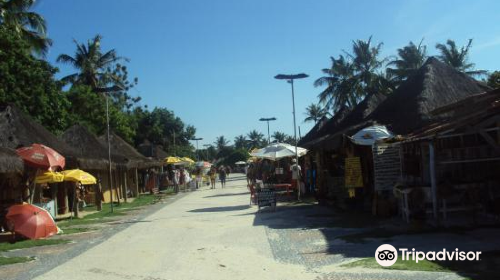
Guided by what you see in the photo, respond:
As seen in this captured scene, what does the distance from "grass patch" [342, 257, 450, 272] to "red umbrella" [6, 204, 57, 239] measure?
8596mm

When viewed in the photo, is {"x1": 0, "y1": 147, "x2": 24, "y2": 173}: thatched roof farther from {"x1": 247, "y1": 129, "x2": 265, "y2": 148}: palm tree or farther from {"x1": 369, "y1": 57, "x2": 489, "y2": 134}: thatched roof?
{"x1": 247, "y1": 129, "x2": 265, "y2": 148}: palm tree

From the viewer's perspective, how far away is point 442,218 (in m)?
11.6

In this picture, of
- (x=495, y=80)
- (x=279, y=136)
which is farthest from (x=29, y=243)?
(x=279, y=136)

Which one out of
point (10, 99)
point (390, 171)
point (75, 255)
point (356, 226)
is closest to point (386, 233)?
point (356, 226)

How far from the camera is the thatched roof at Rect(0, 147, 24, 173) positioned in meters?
13.5

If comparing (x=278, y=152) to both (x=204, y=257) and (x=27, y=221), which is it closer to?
(x=27, y=221)

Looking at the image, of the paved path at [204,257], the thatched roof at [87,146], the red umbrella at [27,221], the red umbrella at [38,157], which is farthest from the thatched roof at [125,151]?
the red umbrella at [27,221]

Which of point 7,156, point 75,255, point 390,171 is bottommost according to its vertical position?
point 75,255

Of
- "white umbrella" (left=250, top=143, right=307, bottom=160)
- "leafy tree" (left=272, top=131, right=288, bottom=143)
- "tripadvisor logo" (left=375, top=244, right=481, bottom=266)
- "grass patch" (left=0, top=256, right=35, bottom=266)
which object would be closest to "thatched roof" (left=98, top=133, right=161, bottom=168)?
"white umbrella" (left=250, top=143, right=307, bottom=160)

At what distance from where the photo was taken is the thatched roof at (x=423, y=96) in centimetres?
1591

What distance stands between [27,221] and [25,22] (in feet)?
67.6

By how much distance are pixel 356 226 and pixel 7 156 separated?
31.0ft

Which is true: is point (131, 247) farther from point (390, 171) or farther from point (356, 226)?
point (390, 171)

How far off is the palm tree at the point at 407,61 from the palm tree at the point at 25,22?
31.0m
